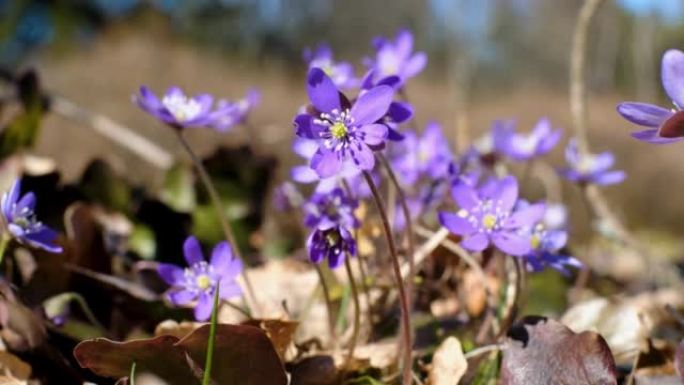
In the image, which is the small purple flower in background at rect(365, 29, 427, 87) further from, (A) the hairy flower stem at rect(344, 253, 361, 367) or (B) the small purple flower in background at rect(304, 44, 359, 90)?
(A) the hairy flower stem at rect(344, 253, 361, 367)

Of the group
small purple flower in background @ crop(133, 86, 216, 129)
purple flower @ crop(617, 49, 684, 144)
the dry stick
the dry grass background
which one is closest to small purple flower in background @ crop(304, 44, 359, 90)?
small purple flower in background @ crop(133, 86, 216, 129)

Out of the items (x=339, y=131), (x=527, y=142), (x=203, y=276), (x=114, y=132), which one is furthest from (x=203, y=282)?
(x=114, y=132)

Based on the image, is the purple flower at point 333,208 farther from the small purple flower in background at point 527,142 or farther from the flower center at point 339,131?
the small purple flower in background at point 527,142

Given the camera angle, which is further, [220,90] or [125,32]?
[125,32]

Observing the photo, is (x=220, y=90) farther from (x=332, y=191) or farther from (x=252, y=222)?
(x=332, y=191)

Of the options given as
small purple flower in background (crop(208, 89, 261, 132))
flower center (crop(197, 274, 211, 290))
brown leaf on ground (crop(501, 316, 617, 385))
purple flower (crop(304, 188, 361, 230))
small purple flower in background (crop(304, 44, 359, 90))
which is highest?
small purple flower in background (crop(304, 44, 359, 90))

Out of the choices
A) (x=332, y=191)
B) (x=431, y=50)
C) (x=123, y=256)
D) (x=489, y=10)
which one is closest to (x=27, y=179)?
(x=123, y=256)
